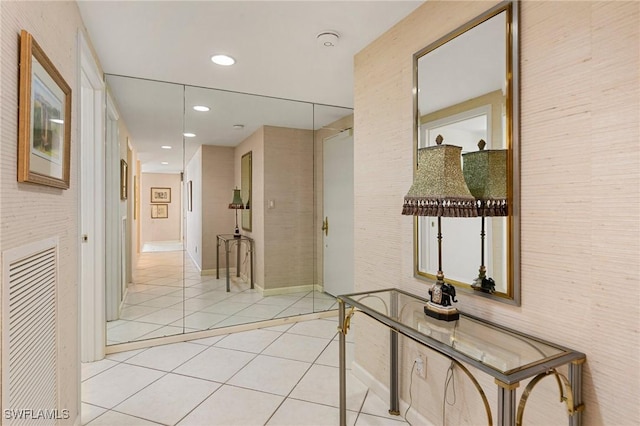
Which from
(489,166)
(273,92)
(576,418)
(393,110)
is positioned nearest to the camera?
(576,418)

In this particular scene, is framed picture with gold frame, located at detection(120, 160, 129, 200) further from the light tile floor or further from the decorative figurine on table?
the decorative figurine on table

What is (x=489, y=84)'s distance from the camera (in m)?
1.52

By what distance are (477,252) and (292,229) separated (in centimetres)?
252

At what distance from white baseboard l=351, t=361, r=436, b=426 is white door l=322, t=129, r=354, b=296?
143cm

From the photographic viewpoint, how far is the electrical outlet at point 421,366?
6.23 feet

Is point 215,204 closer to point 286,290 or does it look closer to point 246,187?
point 246,187

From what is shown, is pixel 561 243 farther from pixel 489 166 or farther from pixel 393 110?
pixel 393 110

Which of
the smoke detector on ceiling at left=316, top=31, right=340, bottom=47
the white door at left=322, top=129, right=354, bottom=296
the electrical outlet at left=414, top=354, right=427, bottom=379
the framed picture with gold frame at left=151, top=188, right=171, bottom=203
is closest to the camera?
the electrical outlet at left=414, top=354, right=427, bottom=379

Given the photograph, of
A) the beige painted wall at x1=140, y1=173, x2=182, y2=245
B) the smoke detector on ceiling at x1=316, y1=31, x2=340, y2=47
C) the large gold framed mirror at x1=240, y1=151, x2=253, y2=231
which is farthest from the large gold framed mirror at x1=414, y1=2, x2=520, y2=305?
the beige painted wall at x1=140, y1=173, x2=182, y2=245

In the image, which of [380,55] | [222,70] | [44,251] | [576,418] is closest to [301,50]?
[380,55]

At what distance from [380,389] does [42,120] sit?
2.32 meters

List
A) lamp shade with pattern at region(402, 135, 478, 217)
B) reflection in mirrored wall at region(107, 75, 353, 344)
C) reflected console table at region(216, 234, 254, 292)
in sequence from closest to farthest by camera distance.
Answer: lamp shade with pattern at region(402, 135, 478, 217) → reflection in mirrored wall at region(107, 75, 353, 344) → reflected console table at region(216, 234, 254, 292)

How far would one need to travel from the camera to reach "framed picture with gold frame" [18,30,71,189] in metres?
1.10

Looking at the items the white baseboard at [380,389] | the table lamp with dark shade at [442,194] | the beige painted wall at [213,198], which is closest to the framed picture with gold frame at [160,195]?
the beige painted wall at [213,198]
